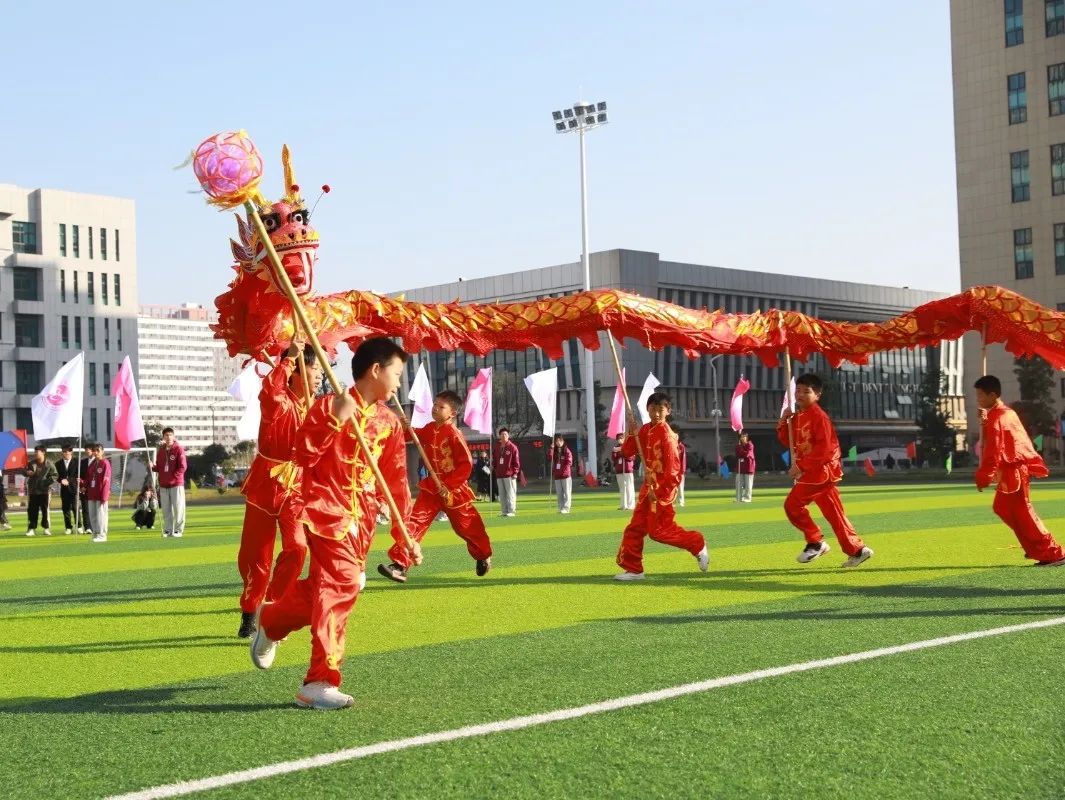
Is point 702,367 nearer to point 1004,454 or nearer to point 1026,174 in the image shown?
point 1026,174

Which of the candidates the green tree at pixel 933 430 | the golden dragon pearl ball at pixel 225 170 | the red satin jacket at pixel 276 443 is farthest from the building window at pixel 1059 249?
the golden dragon pearl ball at pixel 225 170

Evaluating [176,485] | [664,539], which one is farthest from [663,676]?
[176,485]

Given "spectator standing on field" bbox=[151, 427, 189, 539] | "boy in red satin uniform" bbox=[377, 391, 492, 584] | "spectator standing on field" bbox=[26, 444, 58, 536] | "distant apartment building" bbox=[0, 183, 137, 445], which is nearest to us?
"boy in red satin uniform" bbox=[377, 391, 492, 584]

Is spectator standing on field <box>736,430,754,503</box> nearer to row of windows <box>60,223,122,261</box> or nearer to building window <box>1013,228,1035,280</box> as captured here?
building window <box>1013,228,1035,280</box>

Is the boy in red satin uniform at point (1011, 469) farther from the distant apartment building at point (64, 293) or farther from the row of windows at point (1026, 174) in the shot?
the distant apartment building at point (64, 293)

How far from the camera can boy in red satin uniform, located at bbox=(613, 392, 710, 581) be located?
12516 millimetres

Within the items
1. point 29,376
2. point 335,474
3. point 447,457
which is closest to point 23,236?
point 29,376

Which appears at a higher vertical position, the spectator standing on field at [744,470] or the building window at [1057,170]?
the building window at [1057,170]

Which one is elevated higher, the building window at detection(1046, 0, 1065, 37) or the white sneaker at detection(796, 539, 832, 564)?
the building window at detection(1046, 0, 1065, 37)

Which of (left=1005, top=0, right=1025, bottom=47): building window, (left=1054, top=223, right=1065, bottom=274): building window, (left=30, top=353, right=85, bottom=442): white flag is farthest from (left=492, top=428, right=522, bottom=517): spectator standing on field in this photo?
(left=1005, top=0, right=1025, bottom=47): building window

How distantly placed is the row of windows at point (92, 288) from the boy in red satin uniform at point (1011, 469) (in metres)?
81.9

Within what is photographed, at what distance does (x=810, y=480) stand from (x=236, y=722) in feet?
A: 27.7

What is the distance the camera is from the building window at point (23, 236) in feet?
275

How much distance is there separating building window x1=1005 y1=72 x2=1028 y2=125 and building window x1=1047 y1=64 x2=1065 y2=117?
125 centimetres
